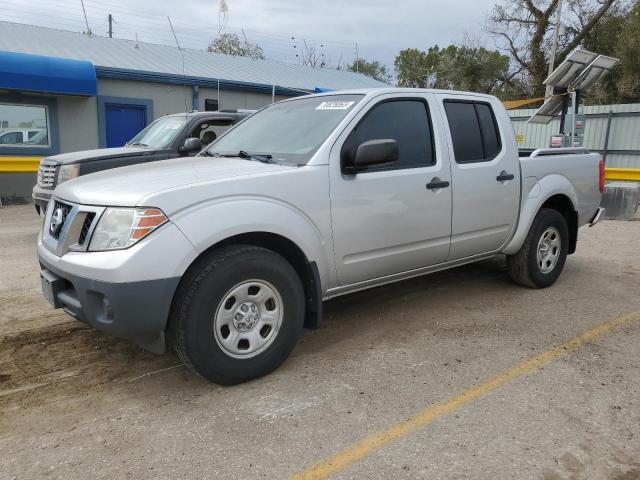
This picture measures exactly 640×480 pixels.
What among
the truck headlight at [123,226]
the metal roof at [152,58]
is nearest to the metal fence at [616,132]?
the metal roof at [152,58]

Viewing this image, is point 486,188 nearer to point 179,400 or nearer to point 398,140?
point 398,140

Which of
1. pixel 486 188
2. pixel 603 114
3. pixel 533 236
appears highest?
pixel 603 114

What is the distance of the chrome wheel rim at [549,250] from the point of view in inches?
218

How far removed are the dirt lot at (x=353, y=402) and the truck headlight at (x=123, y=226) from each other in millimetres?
982

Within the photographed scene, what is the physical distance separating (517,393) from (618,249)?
5643 millimetres

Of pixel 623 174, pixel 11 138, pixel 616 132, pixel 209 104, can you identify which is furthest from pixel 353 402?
pixel 616 132

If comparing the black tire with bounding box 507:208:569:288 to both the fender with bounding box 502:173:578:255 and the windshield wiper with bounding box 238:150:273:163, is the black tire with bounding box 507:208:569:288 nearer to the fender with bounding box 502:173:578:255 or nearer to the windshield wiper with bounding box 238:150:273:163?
the fender with bounding box 502:173:578:255

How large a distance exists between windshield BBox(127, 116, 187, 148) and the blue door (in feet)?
25.2

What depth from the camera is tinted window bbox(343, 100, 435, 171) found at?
405 cm

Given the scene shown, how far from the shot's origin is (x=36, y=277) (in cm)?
605

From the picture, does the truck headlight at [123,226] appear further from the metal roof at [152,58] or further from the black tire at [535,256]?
the metal roof at [152,58]

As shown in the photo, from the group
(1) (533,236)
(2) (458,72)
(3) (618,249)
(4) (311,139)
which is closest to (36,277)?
(4) (311,139)

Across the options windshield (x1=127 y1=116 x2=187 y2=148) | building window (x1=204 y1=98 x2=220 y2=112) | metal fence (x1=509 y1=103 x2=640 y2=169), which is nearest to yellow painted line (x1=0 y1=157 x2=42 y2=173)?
building window (x1=204 y1=98 x2=220 y2=112)

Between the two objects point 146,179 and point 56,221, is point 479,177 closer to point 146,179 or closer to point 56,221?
point 146,179
